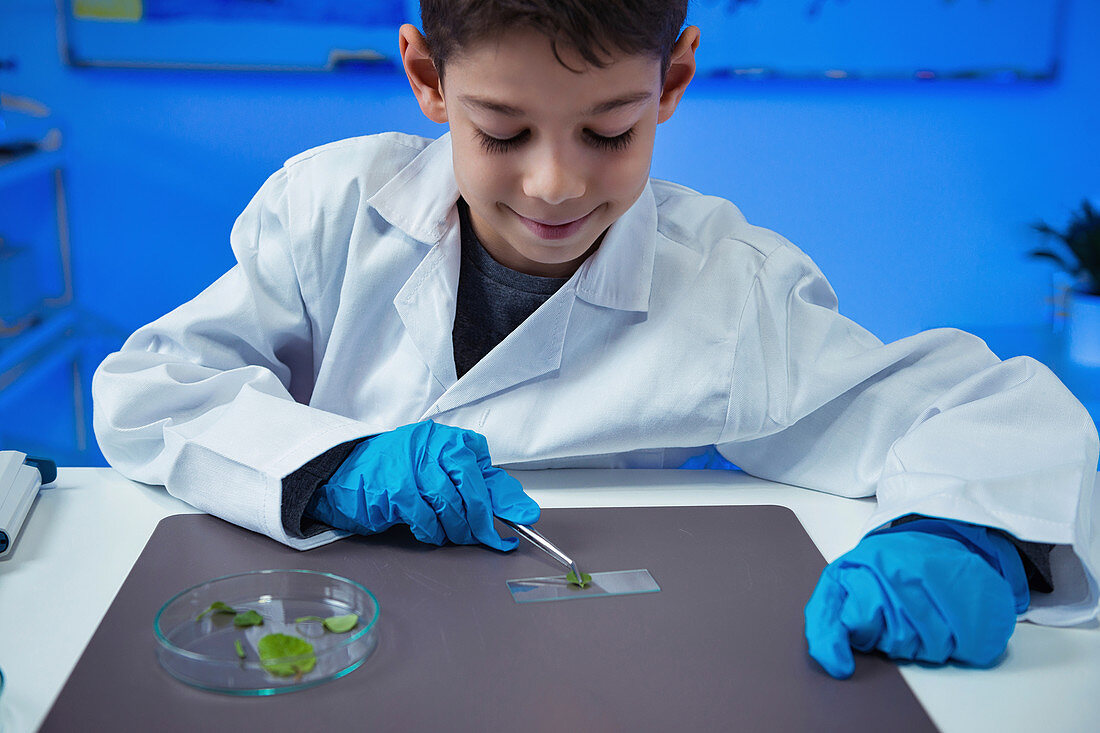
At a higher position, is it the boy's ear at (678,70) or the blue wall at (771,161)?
the boy's ear at (678,70)

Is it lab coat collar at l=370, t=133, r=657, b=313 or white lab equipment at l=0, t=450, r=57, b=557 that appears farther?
lab coat collar at l=370, t=133, r=657, b=313

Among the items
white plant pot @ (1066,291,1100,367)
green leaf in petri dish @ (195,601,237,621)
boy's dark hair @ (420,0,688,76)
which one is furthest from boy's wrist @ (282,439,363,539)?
white plant pot @ (1066,291,1100,367)

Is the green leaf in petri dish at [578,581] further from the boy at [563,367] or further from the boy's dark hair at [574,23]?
the boy's dark hair at [574,23]

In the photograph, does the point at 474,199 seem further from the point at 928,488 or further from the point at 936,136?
the point at 936,136

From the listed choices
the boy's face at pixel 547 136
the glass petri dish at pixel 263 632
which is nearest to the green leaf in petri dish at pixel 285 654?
the glass petri dish at pixel 263 632

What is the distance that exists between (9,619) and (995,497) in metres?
0.67

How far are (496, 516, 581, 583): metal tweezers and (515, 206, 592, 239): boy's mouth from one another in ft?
0.77

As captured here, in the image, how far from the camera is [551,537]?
2.51ft

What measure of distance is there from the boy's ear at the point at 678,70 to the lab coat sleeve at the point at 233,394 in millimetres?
371

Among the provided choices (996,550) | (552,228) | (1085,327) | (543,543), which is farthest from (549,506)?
(1085,327)

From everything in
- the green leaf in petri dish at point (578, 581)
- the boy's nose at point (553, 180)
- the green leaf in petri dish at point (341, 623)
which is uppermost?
the boy's nose at point (553, 180)

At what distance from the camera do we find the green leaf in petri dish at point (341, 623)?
61cm

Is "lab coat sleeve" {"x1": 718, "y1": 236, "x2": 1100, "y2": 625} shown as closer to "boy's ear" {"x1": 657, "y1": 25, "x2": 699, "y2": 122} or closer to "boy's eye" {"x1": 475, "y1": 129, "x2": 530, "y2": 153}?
"boy's ear" {"x1": 657, "y1": 25, "x2": 699, "y2": 122}

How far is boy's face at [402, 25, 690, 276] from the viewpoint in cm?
71
